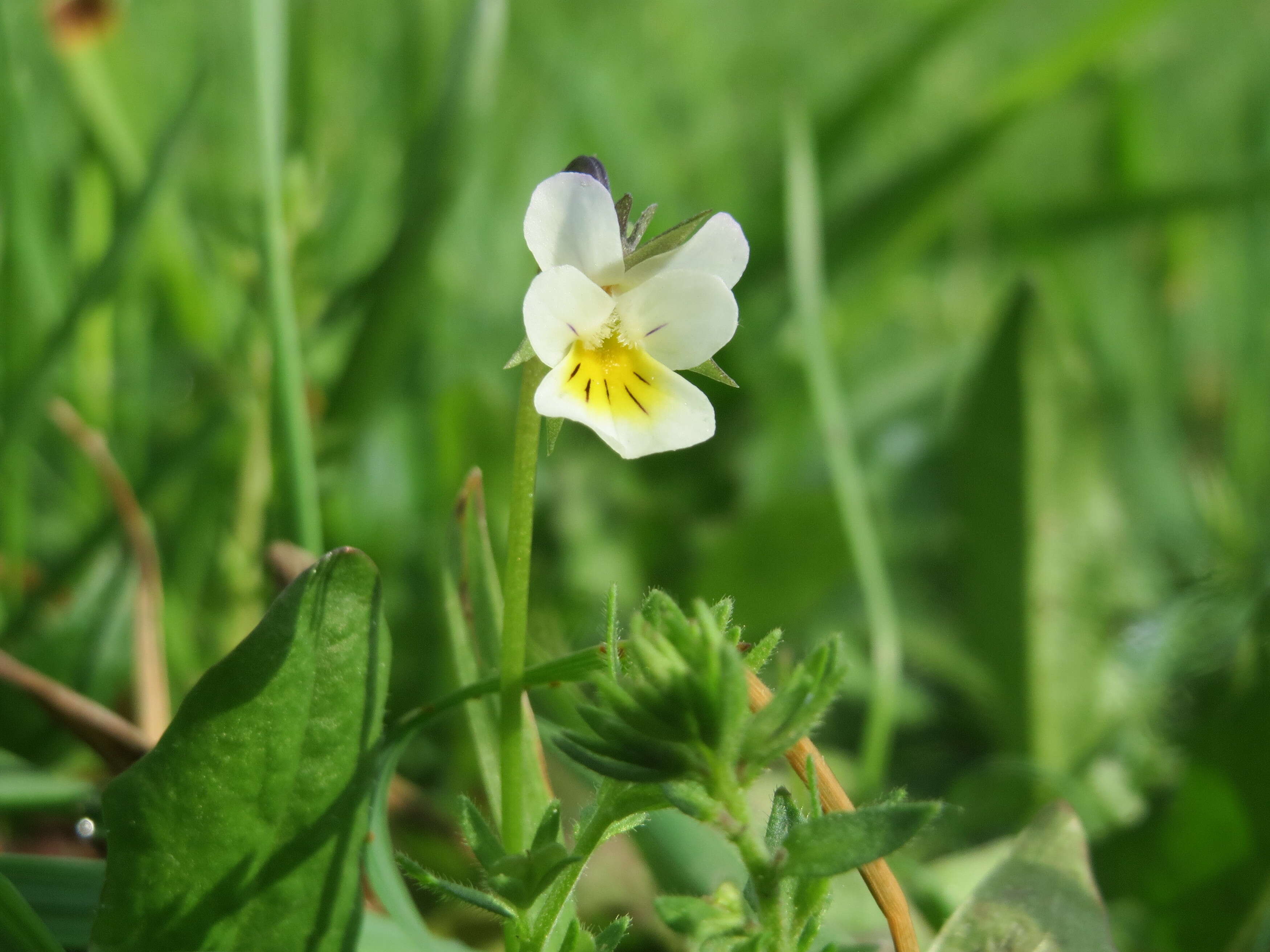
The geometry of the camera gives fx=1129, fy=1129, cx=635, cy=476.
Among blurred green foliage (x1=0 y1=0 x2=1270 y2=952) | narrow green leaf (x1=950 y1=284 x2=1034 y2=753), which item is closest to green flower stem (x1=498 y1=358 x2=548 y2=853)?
blurred green foliage (x1=0 y1=0 x2=1270 y2=952)

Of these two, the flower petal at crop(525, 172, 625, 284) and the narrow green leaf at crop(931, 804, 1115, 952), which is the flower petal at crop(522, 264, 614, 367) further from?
the narrow green leaf at crop(931, 804, 1115, 952)

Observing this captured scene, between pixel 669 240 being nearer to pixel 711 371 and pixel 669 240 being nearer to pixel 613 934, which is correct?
pixel 711 371

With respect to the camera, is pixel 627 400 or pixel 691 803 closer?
pixel 691 803

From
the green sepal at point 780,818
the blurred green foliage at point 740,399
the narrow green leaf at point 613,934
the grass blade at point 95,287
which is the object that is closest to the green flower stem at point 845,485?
the blurred green foliage at point 740,399

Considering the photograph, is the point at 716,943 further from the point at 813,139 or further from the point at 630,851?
the point at 813,139

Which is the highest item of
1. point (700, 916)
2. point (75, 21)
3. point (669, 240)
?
point (75, 21)

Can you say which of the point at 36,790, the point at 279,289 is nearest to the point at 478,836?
the point at 36,790

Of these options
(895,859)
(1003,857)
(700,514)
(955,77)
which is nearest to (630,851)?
(895,859)
